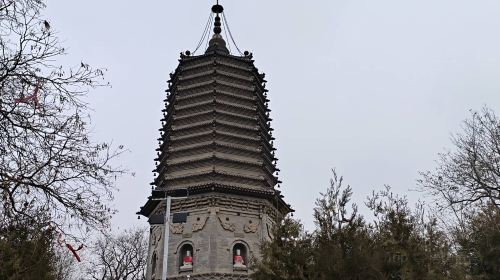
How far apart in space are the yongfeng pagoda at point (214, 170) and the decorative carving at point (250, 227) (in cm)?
3

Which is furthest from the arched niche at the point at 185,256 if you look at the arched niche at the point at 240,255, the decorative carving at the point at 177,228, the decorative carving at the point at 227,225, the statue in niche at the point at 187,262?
the arched niche at the point at 240,255

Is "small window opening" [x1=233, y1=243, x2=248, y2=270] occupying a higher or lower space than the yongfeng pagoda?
lower

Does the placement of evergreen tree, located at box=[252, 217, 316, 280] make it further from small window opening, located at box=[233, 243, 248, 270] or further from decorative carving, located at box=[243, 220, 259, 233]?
decorative carving, located at box=[243, 220, 259, 233]

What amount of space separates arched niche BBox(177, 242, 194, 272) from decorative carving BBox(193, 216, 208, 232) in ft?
2.70

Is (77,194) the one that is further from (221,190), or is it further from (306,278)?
(221,190)

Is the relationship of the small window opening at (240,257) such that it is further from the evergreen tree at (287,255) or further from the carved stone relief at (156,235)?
the evergreen tree at (287,255)

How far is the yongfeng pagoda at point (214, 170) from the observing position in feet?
83.8

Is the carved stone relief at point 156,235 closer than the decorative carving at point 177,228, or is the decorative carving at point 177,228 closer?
the decorative carving at point 177,228

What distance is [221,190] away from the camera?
1045 inches

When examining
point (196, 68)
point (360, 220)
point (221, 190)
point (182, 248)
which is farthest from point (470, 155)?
point (196, 68)

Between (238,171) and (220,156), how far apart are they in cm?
130

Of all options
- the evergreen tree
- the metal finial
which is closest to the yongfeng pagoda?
the metal finial

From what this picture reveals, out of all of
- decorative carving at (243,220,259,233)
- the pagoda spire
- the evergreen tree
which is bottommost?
the evergreen tree

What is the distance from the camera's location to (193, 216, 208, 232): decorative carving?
25.9 meters
